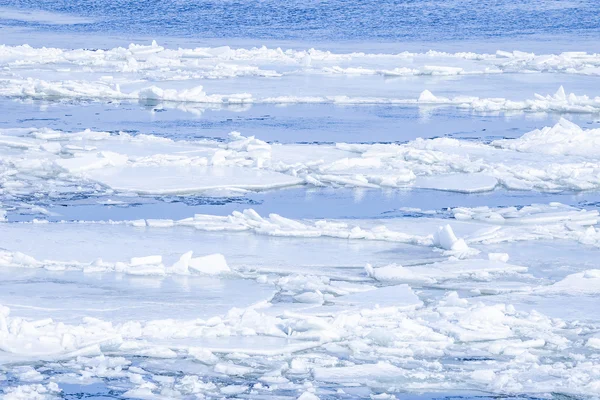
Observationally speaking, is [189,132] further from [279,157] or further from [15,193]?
[15,193]

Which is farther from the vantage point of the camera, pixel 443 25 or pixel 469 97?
pixel 443 25

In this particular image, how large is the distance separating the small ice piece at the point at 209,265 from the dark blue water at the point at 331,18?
614 inches

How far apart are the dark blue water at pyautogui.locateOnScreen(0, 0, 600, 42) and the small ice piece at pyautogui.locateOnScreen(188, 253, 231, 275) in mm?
15606

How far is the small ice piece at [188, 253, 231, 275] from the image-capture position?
6039 millimetres

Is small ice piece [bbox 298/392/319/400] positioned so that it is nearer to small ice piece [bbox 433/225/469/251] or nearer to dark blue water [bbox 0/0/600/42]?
small ice piece [bbox 433/225/469/251]

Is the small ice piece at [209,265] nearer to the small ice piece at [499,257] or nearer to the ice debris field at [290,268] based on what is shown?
the ice debris field at [290,268]

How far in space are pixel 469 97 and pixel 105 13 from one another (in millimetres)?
15240

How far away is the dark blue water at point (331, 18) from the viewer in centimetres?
2252

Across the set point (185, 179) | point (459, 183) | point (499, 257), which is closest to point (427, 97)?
point (459, 183)

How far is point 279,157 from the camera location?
9.59 meters

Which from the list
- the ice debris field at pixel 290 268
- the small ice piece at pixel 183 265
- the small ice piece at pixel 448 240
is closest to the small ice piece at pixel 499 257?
the ice debris field at pixel 290 268

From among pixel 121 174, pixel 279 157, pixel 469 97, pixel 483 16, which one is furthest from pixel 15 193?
pixel 483 16

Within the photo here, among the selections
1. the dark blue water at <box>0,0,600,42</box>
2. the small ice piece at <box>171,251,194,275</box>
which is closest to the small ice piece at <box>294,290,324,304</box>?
the small ice piece at <box>171,251,194,275</box>

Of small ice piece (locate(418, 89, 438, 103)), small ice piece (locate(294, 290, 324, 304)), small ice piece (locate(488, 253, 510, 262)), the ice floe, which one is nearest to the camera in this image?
small ice piece (locate(294, 290, 324, 304))
